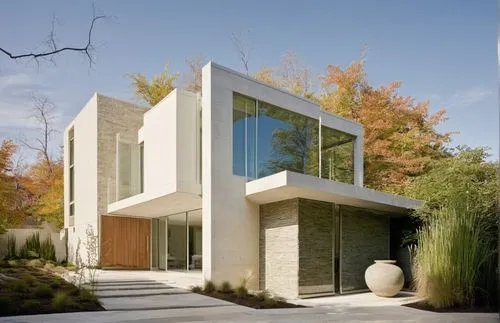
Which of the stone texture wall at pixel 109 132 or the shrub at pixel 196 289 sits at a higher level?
the stone texture wall at pixel 109 132

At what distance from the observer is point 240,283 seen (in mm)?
11891

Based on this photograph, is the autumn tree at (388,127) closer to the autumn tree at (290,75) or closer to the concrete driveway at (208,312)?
the autumn tree at (290,75)

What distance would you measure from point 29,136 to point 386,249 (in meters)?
16.5

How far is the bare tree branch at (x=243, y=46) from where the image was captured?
20.3 meters

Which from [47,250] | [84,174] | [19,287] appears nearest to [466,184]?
[19,287]

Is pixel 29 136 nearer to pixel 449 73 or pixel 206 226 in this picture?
pixel 206 226

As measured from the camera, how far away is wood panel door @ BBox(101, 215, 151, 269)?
17547 mm

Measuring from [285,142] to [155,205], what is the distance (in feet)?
14.6

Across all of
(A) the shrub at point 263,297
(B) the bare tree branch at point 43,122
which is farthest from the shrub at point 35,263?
(A) the shrub at point 263,297

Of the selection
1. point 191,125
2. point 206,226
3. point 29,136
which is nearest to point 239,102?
point 191,125

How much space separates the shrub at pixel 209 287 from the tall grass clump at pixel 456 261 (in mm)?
4452

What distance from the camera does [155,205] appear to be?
14.9 m

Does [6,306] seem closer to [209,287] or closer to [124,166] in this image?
[209,287]

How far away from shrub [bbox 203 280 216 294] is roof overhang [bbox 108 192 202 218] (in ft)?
7.63
